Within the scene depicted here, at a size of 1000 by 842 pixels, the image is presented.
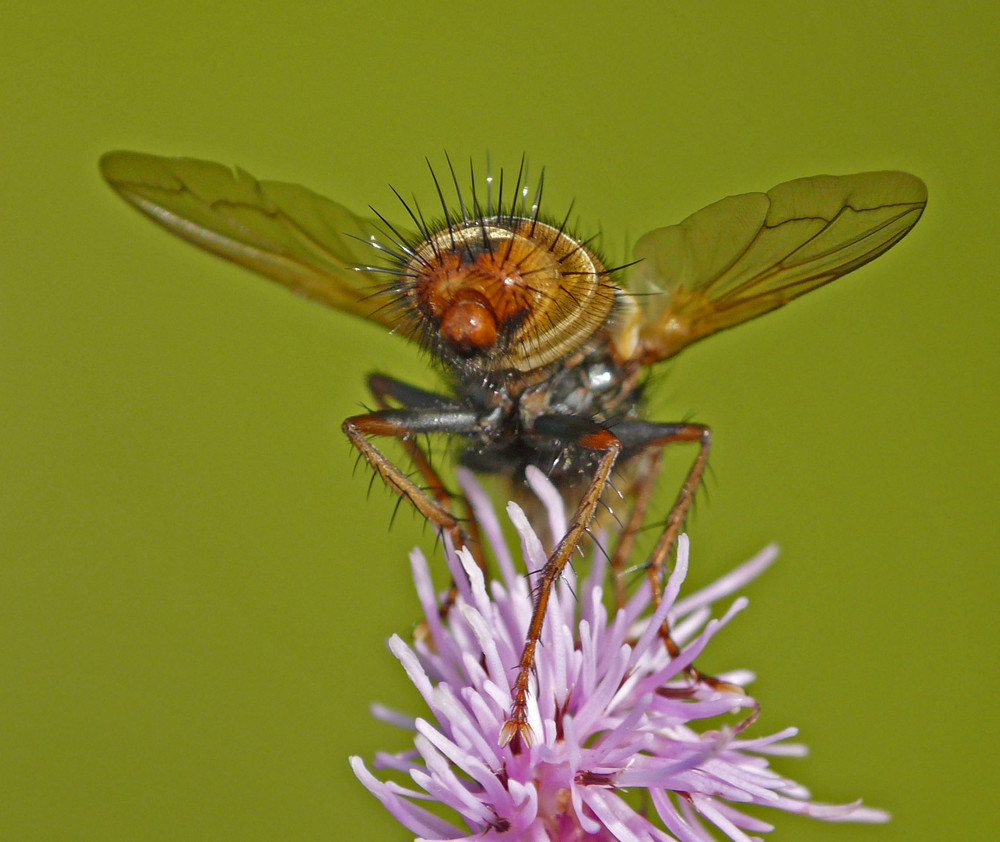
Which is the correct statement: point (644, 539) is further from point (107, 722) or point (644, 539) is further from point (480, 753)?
point (107, 722)

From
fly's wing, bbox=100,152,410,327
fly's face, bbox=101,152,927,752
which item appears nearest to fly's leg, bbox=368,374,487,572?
fly's face, bbox=101,152,927,752

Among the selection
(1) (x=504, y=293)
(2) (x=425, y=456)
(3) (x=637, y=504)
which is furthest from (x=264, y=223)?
(3) (x=637, y=504)

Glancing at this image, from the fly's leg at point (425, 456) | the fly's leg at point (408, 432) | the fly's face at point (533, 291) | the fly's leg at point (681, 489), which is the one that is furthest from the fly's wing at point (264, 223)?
the fly's leg at point (681, 489)

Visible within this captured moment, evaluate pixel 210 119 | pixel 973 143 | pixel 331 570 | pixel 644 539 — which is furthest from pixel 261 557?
pixel 973 143

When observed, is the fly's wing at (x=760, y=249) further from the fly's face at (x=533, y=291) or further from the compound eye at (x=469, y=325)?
the compound eye at (x=469, y=325)

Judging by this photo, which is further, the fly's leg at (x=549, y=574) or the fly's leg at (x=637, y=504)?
the fly's leg at (x=637, y=504)
